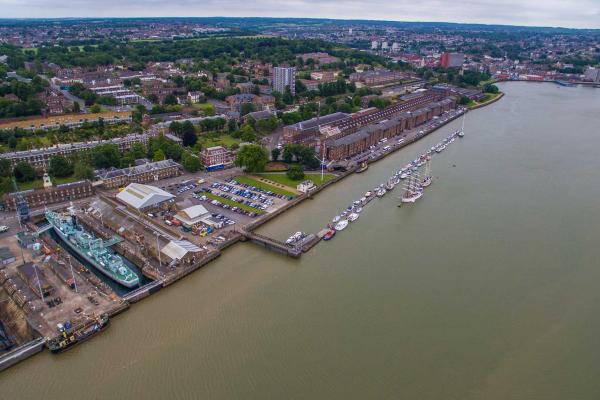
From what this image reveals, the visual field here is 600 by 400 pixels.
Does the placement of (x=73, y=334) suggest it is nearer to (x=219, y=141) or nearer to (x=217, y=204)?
(x=217, y=204)

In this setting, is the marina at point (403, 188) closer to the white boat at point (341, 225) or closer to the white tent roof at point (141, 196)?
the white boat at point (341, 225)

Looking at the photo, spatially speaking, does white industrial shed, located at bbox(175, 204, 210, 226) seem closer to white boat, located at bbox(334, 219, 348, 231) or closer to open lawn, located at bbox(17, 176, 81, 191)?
white boat, located at bbox(334, 219, 348, 231)

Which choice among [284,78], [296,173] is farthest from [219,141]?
[284,78]

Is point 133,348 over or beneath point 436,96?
beneath

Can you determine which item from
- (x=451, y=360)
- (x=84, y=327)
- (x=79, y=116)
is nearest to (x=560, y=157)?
(x=451, y=360)

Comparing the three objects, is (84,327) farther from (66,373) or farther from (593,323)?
(593,323)

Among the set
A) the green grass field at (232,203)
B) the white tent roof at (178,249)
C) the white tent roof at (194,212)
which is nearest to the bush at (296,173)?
the green grass field at (232,203)
